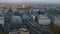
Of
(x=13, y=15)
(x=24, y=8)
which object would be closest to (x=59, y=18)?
(x=24, y=8)

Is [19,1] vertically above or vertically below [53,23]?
above

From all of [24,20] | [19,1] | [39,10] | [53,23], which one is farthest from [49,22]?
[19,1]

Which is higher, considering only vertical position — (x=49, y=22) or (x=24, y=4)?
(x=24, y=4)

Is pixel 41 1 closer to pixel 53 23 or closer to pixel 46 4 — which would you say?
pixel 46 4

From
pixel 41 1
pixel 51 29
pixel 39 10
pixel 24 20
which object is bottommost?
pixel 51 29

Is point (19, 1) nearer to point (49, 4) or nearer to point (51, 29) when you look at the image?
point (49, 4)
